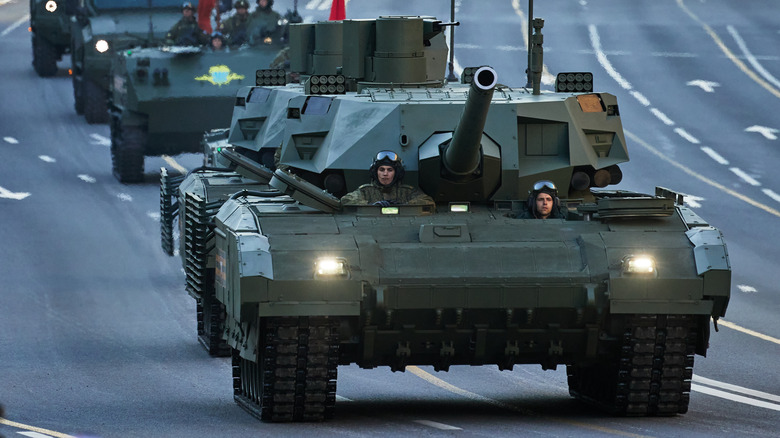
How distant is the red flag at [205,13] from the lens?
39.1 m

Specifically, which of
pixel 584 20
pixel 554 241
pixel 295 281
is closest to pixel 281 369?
pixel 295 281

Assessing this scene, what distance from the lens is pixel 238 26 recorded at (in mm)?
37875

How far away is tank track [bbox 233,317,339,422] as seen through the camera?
55.9 feet

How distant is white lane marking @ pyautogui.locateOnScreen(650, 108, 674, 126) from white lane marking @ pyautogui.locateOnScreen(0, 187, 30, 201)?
664 inches

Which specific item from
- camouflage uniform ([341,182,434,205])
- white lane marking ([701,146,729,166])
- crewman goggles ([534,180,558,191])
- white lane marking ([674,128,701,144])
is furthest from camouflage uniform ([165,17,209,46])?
crewman goggles ([534,180,558,191])

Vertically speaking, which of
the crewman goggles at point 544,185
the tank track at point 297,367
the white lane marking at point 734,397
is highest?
the crewman goggles at point 544,185

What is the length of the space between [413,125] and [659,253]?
11.0 feet

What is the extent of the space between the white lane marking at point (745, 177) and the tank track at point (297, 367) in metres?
23.6

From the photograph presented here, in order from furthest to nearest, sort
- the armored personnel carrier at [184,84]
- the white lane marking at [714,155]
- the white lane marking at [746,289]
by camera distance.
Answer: the white lane marking at [714,155], the armored personnel carrier at [184,84], the white lane marking at [746,289]

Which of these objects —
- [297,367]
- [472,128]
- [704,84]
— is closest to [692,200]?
[704,84]

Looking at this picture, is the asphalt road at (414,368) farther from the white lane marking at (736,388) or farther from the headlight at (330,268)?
the headlight at (330,268)

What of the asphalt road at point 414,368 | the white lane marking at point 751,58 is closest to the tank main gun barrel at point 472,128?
the asphalt road at point 414,368

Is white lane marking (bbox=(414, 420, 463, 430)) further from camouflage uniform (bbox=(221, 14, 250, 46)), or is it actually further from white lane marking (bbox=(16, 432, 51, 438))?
camouflage uniform (bbox=(221, 14, 250, 46))

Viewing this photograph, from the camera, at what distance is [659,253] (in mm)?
17453
